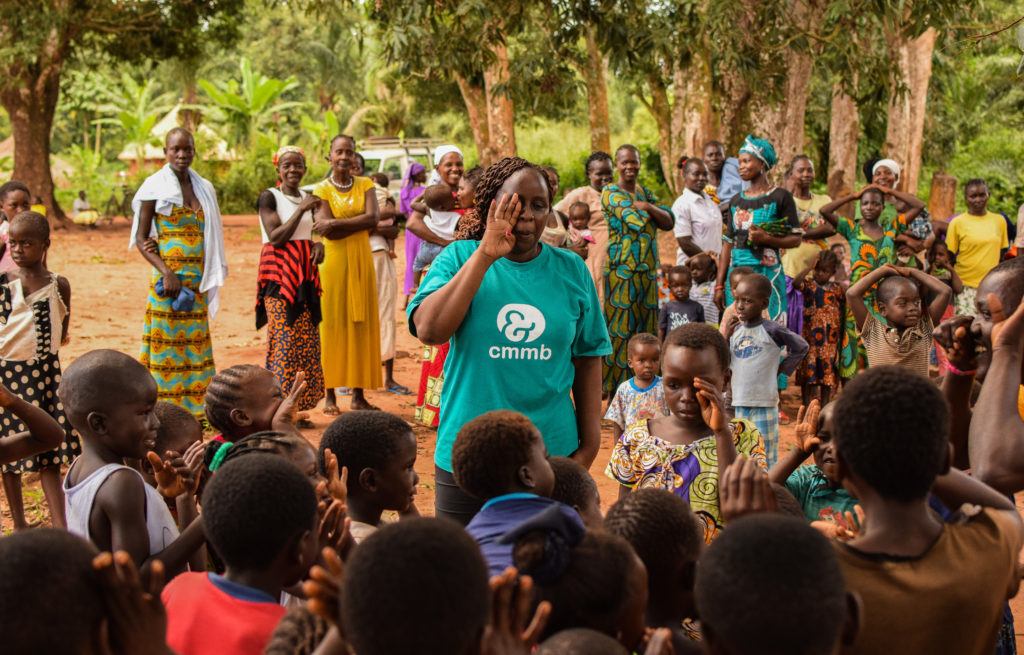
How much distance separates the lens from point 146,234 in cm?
687

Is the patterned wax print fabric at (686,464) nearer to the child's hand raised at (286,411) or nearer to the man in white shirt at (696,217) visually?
the child's hand raised at (286,411)

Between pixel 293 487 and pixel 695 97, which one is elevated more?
pixel 695 97

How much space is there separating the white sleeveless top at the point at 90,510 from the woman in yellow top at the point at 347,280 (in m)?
4.55

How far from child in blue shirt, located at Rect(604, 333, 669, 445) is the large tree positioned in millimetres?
14090

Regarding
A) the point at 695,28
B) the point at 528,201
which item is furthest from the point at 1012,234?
the point at 528,201

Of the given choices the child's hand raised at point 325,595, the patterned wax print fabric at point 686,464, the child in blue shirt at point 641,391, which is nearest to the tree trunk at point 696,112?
the child in blue shirt at point 641,391

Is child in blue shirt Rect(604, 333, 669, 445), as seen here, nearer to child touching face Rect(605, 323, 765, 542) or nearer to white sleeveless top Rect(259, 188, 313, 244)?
child touching face Rect(605, 323, 765, 542)

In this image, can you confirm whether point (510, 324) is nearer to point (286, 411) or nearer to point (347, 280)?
point (286, 411)

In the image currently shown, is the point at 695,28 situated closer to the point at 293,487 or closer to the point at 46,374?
the point at 46,374

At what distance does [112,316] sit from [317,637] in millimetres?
11277

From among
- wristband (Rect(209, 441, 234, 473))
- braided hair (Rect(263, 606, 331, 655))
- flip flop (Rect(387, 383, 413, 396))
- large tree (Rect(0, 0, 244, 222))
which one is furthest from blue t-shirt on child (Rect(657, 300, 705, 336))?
large tree (Rect(0, 0, 244, 222))

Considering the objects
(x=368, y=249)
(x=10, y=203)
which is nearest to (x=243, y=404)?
(x=10, y=203)

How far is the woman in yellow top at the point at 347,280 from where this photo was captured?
24.2 feet

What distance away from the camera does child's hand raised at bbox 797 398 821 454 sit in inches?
110
